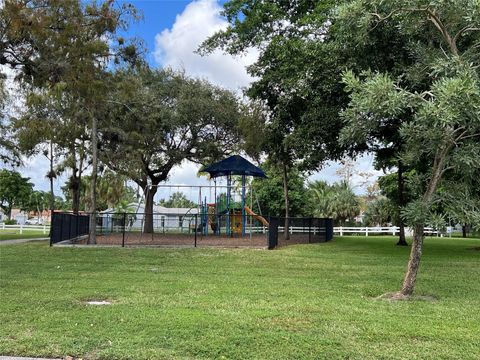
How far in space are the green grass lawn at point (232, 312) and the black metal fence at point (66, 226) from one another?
6051 mm

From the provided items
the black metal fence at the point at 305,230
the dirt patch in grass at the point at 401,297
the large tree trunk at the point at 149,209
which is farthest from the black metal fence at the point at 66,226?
the dirt patch in grass at the point at 401,297

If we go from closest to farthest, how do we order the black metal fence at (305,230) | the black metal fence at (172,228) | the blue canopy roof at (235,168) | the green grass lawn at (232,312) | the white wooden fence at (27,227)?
1. the green grass lawn at (232,312)
2. the black metal fence at (172,228)
3. the black metal fence at (305,230)
4. the blue canopy roof at (235,168)
5. the white wooden fence at (27,227)

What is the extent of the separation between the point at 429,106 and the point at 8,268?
11024 millimetres

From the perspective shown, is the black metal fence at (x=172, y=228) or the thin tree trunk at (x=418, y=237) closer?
the thin tree trunk at (x=418, y=237)

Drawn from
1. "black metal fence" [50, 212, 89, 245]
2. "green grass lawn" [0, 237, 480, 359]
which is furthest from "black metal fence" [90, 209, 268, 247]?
"green grass lawn" [0, 237, 480, 359]

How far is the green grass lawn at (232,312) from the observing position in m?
5.73

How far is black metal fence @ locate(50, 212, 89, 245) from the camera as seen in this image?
66.6ft

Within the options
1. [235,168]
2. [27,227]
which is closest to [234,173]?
[235,168]

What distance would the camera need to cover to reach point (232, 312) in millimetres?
7570

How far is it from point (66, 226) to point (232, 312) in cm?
1643

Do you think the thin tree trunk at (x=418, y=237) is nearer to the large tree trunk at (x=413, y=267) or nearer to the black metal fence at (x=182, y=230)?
the large tree trunk at (x=413, y=267)

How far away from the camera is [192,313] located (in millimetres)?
7453

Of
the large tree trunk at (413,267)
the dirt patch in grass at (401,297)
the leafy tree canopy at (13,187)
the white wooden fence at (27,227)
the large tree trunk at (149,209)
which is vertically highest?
the leafy tree canopy at (13,187)

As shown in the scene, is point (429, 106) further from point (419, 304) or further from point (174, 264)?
point (174, 264)
